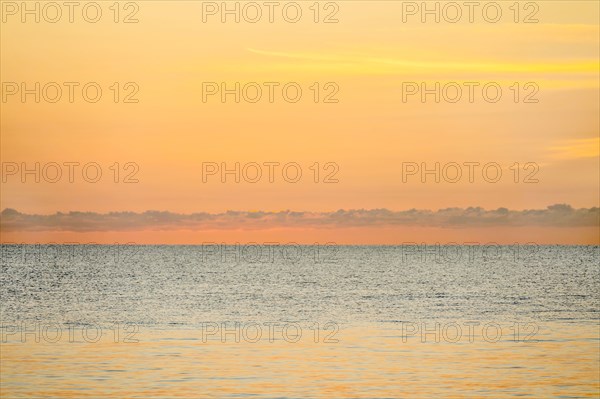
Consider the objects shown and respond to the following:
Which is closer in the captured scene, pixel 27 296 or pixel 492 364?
pixel 492 364

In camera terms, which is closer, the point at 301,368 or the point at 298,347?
the point at 301,368

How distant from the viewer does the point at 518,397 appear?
1127 inches

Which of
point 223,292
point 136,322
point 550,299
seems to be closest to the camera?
point 136,322

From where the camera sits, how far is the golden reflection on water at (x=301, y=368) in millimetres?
28875

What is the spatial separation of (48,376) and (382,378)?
10796mm

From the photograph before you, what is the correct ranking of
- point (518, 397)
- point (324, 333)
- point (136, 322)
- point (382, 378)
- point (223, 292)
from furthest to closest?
point (223, 292), point (136, 322), point (324, 333), point (382, 378), point (518, 397)

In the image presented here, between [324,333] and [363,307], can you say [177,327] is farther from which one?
[363,307]

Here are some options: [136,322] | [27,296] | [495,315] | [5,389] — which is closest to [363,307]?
[495,315]

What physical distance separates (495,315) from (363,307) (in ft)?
28.0

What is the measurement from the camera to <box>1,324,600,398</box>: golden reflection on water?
2888 centimetres

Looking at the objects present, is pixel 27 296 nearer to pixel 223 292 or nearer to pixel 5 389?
pixel 223 292

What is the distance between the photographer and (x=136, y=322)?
49688 millimetres

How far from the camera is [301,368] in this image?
3272 cm

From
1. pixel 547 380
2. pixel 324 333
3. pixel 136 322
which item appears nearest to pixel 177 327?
pixel 136 322
